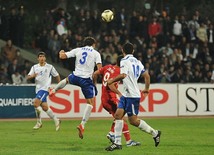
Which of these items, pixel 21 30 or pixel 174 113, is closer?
pixel 174 113

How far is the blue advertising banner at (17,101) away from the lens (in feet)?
85.7

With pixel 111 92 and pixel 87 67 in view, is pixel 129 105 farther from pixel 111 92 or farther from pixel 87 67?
pixel 87 67

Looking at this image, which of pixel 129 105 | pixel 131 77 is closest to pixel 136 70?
pixel 131 77

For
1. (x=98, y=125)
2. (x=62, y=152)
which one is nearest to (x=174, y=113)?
(x=98, y=125)

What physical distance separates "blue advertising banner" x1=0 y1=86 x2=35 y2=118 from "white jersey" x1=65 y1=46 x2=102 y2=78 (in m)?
9.50

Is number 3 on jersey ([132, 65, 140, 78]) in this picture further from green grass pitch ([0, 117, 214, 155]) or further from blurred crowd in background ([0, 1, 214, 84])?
blurred crowd in background ([0, 1, 214, 84])

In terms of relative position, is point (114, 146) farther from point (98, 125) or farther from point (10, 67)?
point (10, 67)

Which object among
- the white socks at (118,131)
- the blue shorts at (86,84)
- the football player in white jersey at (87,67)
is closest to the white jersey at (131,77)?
the white socks at (118,131)

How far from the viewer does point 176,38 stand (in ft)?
105

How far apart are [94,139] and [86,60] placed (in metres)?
1.95

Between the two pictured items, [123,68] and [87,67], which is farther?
[87,67]

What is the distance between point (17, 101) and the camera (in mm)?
26344

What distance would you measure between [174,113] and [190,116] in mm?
635

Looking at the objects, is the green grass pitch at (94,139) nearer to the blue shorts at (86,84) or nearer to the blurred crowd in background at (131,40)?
the blue shorts at (86,84)
